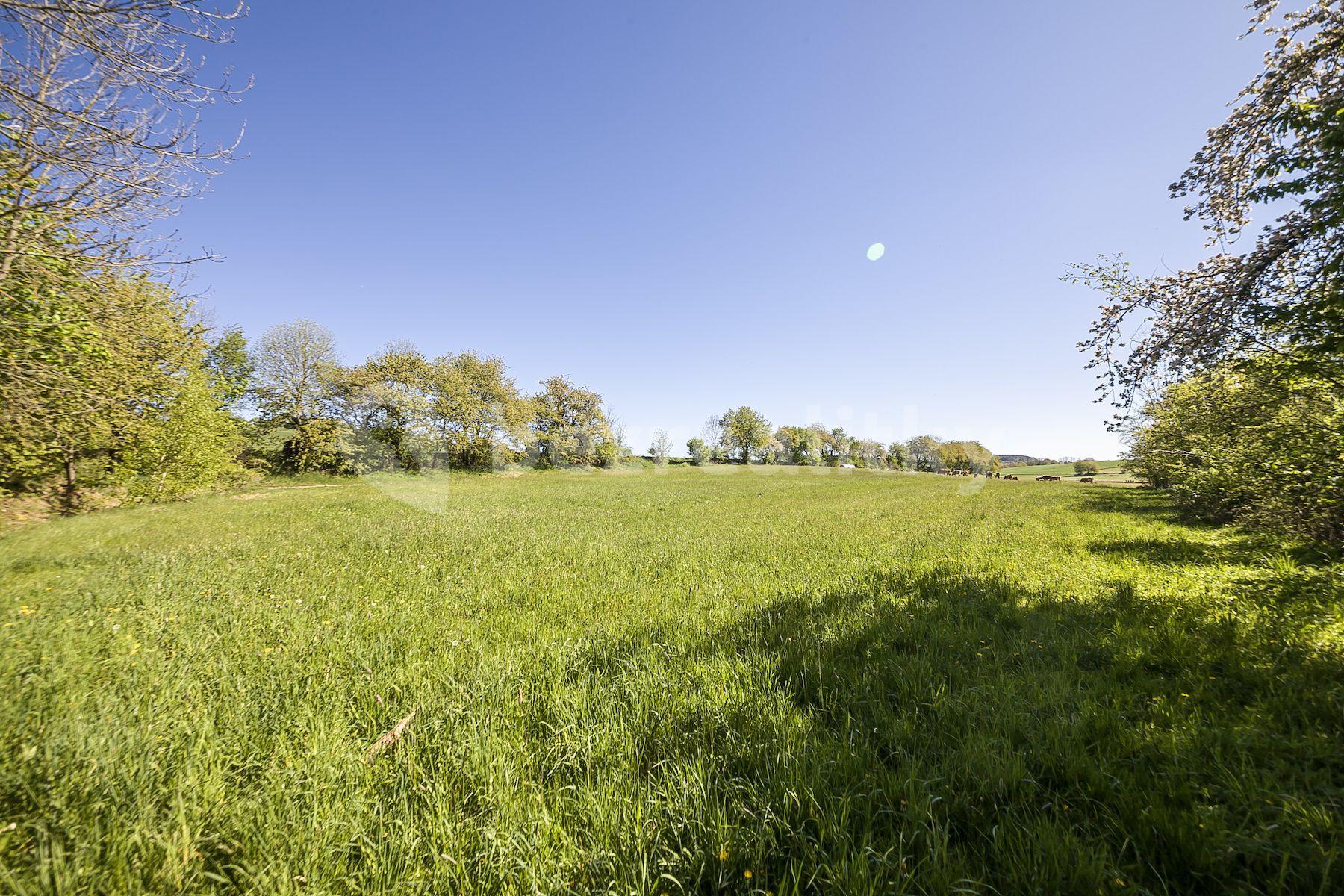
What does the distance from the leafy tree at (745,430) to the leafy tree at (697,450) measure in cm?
1171

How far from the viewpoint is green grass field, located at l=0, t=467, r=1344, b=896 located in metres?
1.99

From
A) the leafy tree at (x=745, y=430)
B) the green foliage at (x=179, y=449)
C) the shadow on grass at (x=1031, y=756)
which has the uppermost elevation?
the leafy tree at (x=745, y=430)

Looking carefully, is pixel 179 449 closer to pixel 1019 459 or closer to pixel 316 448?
pixel 316 448

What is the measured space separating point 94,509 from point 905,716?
28.1 meters

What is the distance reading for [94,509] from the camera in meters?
16.1

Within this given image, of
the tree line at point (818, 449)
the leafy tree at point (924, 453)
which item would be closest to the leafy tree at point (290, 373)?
the tree line at point (818, 449)

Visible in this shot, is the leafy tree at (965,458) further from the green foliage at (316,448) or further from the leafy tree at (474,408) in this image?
the green foliage at (316,448)

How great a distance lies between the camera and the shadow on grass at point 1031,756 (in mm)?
1978

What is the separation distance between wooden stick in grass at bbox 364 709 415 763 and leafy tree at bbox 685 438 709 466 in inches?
3946

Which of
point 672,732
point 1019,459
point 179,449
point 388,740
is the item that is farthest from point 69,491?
point 1019,459

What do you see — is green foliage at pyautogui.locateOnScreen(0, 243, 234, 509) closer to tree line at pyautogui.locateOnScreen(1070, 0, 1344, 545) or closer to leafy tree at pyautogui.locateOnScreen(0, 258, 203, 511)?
leafy tree at pyautogui.locateOnScreen(0, 258, 203, 511)

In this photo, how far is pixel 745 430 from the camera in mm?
92312

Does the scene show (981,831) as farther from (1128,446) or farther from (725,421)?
(725,421)

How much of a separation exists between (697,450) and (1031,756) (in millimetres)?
106924
